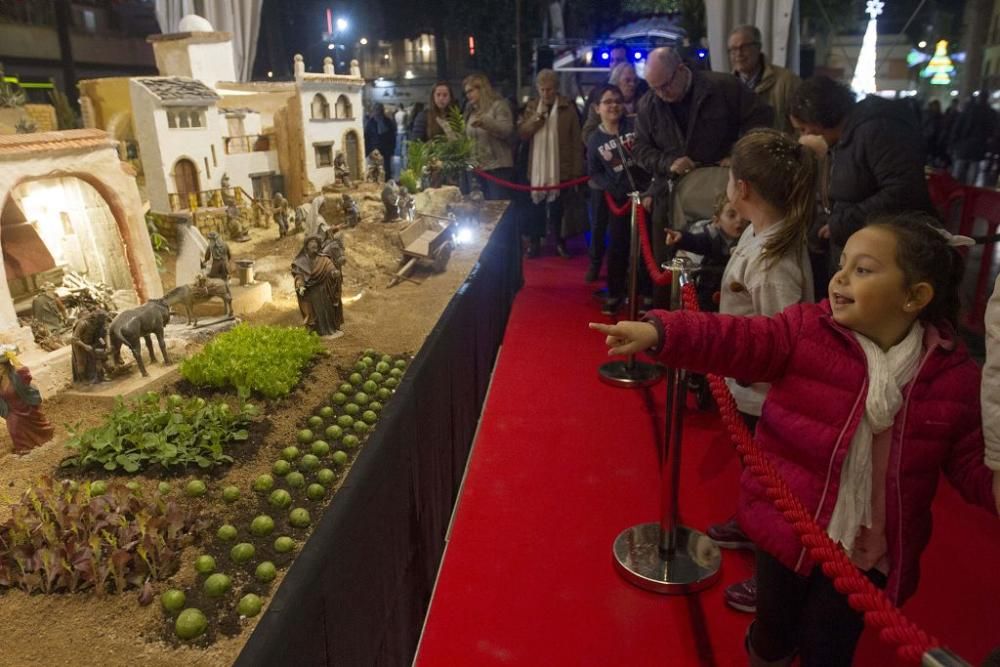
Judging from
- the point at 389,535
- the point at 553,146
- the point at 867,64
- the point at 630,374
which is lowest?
the point at 630,374

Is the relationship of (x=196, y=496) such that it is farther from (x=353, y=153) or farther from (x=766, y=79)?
(x=353, y=153)

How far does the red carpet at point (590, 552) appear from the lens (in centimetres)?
264

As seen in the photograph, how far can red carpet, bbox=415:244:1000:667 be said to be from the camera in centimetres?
264

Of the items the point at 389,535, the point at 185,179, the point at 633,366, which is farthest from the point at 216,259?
the point at 389,535

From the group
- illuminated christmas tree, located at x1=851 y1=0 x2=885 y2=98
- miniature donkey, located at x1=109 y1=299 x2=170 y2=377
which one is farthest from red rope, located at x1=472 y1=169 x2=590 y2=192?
miniature donkey, located at x1=109 y1=299 x2=170 y2=377

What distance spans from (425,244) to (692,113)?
8.85ft

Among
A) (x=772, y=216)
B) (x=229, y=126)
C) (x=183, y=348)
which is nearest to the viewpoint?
(x=772, y=216)

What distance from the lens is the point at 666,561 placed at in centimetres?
304

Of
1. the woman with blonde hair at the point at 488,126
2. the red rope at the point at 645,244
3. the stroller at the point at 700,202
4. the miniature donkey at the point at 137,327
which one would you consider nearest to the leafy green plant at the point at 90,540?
the miniature donkey at the point at 137,327

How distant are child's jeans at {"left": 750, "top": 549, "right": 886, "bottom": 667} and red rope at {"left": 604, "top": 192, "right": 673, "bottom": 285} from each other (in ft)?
6.87

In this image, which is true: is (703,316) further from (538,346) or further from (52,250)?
(52,250)

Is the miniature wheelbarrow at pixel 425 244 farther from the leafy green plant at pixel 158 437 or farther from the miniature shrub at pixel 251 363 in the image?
the leafy green plant at pixel 158 437

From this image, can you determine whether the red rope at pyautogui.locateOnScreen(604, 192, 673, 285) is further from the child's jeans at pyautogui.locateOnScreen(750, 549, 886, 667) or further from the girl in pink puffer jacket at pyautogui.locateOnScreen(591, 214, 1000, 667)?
the child's jeans at pyautogui.locateOnScreen(750, 549, 886, 667)

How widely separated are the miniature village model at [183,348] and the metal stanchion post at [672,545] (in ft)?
4.56
